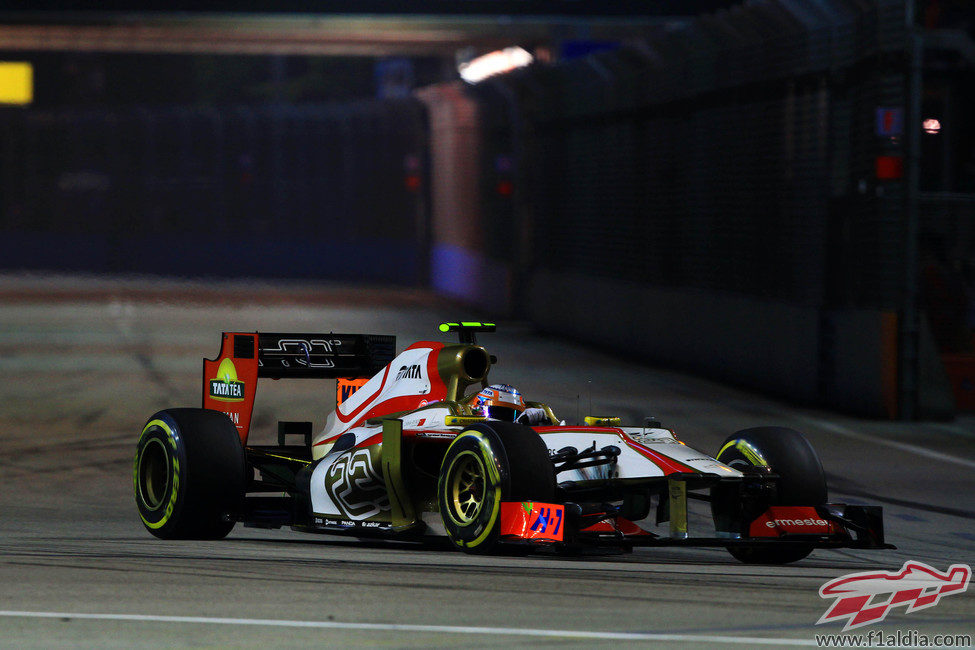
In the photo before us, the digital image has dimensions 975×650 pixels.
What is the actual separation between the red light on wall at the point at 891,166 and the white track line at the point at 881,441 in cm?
246

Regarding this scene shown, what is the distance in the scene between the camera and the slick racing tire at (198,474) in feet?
A: 30.6

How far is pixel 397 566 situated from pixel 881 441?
8.13 meters

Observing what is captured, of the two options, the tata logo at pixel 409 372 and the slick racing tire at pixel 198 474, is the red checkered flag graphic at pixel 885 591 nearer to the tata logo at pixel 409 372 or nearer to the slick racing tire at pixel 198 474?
the tata logo at pixel 409 372

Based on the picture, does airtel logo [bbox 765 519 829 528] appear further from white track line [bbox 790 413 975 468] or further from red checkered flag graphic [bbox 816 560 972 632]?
white track line [bbox 790 413 975 468]

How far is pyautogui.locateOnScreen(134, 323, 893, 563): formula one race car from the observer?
27.1ft

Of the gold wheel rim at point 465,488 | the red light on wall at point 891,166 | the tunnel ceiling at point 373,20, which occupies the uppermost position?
the tunnel ceiling at point 373,20

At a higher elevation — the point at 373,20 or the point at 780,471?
the point at 373,20

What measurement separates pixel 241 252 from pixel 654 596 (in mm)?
46530

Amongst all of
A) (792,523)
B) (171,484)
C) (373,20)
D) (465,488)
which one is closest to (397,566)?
(465,488)

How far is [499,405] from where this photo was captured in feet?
30.8

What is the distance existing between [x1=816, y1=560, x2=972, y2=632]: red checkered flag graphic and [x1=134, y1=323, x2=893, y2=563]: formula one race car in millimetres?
279

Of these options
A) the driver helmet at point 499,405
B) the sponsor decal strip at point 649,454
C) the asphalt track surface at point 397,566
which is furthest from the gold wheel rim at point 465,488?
the driver helmet at point 499,405

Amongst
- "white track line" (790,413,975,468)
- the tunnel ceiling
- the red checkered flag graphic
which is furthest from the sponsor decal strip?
the tunnel ceiling

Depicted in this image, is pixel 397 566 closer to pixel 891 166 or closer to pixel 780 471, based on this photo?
pixel 780 471
